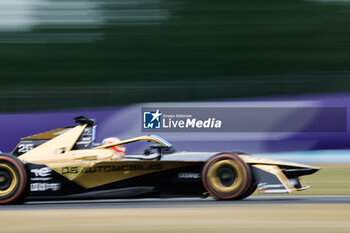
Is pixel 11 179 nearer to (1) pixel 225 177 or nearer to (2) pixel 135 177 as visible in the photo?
(2) pixel 135 177

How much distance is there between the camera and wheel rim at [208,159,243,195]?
792 cm

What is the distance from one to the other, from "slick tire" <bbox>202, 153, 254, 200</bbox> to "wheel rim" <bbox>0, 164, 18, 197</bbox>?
247 centimetres

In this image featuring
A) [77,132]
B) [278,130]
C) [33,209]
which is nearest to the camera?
[33,209]

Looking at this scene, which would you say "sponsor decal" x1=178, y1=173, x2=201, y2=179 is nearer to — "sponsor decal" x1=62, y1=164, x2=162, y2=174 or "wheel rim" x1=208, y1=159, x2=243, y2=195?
"wheel rim" x1=208, y1=159, x2=243, y2=195

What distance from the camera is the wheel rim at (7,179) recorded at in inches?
316

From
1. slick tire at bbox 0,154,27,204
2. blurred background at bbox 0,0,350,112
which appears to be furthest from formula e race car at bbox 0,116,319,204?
blurred background at bbox 0,0,350,112

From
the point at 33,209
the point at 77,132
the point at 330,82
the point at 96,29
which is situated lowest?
the point at 33,209

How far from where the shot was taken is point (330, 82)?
1605 centimetres

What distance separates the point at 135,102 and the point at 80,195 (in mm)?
8277

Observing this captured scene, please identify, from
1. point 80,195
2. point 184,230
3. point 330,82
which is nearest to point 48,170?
point 80,195

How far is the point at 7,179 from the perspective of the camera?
26.5ft

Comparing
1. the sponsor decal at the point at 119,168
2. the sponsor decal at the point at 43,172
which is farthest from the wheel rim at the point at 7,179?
the sponsor decal at the point at 119,168

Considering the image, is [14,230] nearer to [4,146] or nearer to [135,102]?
[4,146]

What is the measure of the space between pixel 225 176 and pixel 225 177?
0.01 m
